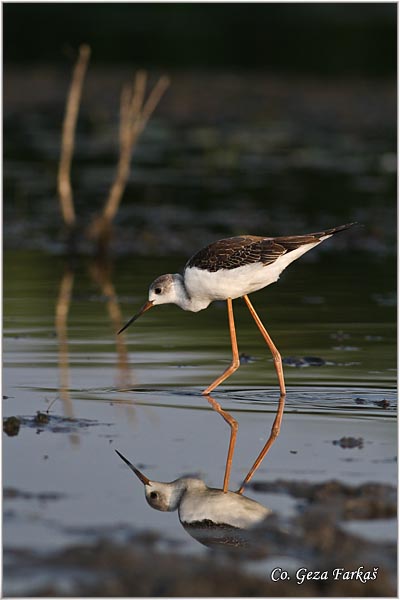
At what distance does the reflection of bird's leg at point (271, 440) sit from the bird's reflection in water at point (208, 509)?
182 millimetres

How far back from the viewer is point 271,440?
23.3 ft

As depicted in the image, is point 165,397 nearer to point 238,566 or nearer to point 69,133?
point 238,566

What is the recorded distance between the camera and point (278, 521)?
5.48m

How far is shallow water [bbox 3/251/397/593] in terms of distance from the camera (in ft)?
19.4

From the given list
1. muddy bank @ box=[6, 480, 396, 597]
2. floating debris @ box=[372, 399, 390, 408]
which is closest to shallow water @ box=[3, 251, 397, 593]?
floating debris @ box=[372, 399, 390, 408]

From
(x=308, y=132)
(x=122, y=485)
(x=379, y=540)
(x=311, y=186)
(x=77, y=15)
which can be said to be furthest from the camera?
(x=77, y=15)

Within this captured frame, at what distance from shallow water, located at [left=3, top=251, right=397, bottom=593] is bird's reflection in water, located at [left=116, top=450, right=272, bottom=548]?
0.08m

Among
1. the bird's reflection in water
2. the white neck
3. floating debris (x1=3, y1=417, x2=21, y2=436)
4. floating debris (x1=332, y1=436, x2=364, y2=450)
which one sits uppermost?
the white neck

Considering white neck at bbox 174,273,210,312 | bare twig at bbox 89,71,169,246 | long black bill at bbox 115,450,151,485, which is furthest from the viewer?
bare twig at bbox 89,71,169,246

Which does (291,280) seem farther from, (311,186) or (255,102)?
(255,102)

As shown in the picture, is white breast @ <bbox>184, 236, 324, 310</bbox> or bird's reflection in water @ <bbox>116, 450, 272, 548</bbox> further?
white breast @ <bbox>184, 236, 324, 310</bbox>

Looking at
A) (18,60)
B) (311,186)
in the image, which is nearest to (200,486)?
(311,186)

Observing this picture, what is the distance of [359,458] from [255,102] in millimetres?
21667

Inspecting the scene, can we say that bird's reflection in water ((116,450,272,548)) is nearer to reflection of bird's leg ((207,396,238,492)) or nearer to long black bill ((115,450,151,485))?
long black bill ((115,450,151,485))
